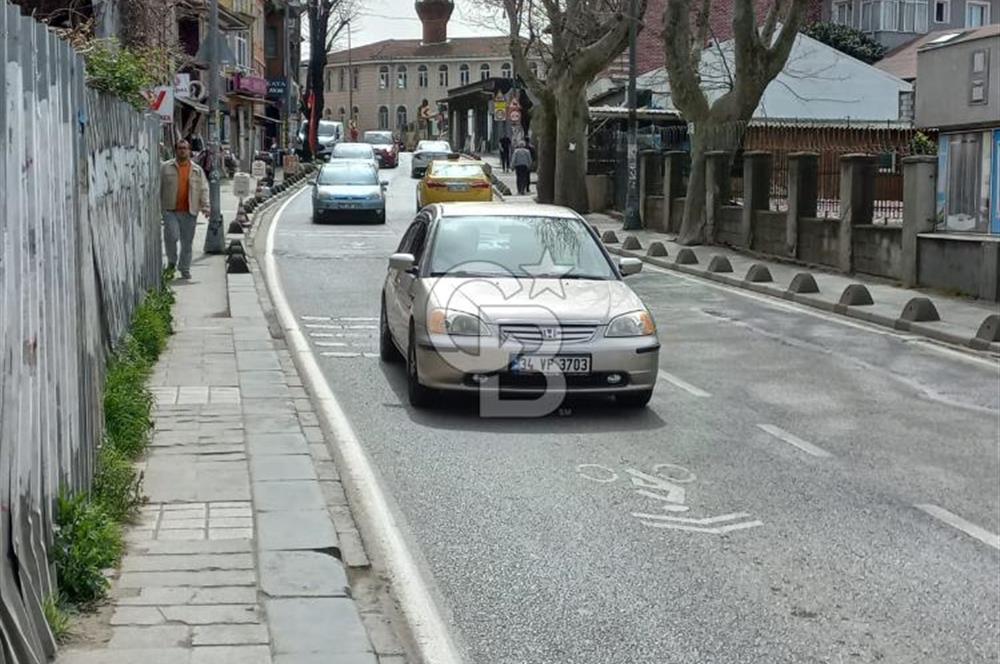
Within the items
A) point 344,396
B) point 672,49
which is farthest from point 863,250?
point 344,396

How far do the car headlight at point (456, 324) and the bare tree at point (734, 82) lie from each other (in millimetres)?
17592

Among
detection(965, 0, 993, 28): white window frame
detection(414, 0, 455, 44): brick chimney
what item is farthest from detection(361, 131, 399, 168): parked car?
detection(414, 0, 455, 44): brick chimney

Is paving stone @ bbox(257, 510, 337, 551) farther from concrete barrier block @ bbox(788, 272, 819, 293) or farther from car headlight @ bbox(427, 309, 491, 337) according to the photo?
concrete barrier block @ bbox(788, 272, 819, 293)

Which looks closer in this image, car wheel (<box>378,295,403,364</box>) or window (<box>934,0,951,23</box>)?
car wheel (<box>378,295,403,364</box>)

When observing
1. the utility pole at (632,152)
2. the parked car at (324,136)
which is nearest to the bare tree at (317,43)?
the parked car at (324,136)

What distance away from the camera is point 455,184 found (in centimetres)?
3700

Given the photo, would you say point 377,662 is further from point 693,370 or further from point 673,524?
point 693,370

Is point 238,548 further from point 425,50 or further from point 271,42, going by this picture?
point 425,50

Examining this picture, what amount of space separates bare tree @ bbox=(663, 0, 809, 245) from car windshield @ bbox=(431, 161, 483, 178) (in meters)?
9.25

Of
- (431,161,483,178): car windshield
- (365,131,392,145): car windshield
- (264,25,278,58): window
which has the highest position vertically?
(264,25,278,58): window

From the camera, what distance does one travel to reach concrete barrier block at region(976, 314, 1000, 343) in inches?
599

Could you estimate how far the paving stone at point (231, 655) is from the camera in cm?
510

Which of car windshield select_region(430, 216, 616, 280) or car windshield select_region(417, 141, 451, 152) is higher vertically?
car windshield select_region(417, 141, 451, 152)

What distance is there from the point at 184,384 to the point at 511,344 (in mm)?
2790
